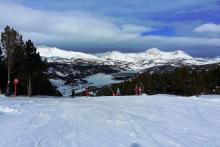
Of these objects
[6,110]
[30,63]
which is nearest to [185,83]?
[30,63]

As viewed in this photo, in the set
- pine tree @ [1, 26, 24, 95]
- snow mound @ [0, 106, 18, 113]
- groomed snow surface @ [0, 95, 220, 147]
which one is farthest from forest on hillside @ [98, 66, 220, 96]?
groomed snow surface @ [0, 95, 220, 147]

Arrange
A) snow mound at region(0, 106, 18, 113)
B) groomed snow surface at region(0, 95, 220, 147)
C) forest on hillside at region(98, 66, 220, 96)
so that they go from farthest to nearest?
forest on hillside at region(98, 66, 220, 96), snow mound at region(0, 106, 18, 113), groomed snow surface at region(0, 95, 220, 147)

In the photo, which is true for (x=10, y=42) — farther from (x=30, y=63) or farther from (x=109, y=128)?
(x=109, y=128)

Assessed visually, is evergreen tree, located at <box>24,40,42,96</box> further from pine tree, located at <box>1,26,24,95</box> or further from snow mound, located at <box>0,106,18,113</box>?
→ snow mound, located at <box>0,106,18,113</box>

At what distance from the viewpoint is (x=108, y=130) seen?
15648 millimetres

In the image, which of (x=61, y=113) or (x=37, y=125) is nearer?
(x=37, y=125)

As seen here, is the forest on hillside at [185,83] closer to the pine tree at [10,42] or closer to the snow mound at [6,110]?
the pine tree at [10,42]

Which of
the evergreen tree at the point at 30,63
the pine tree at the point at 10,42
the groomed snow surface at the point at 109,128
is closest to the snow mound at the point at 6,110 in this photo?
the groomed snow surface at the point at 109,128

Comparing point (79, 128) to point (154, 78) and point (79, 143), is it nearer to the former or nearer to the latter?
point (79, 143)

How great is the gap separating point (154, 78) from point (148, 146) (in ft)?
340

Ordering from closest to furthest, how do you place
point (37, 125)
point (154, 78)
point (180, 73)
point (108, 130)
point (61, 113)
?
1. point (108, 130)
2. point (37, 125)
3. point (61, 113)
4. point (180, 73)
5. point (154, 78)

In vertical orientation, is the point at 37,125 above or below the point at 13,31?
below


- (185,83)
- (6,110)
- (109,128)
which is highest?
(185,83)

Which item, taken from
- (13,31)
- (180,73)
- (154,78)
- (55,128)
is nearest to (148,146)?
(55,128)
